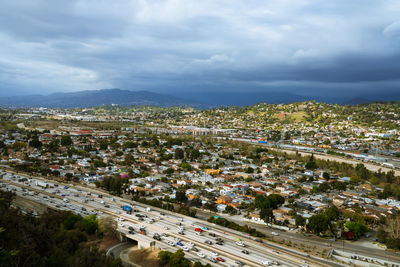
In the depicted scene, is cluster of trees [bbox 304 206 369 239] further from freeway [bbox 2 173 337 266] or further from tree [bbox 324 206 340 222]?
freeway [bbox 2 173 337 266]

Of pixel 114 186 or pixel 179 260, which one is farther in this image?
pixel 114 186

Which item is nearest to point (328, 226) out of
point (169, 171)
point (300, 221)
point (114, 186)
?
point (300, 221)

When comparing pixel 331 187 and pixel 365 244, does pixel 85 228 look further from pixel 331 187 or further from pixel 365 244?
pixel 331 187

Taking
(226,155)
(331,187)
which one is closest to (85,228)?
(331,187)

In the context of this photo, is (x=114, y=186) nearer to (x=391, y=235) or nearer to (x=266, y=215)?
(x=266, y=215)

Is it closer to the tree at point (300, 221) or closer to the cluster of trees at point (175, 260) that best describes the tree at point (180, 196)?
the cluster of trees at point (175, 260)

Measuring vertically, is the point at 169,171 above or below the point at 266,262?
above

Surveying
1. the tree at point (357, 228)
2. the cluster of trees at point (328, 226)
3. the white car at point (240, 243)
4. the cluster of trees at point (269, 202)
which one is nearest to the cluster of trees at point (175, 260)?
the white car at point (240, 243)
